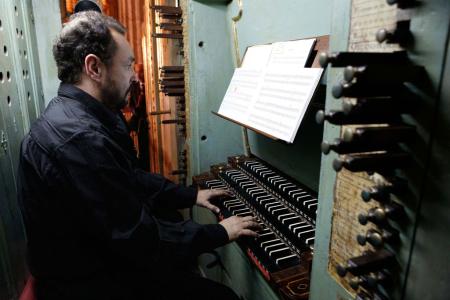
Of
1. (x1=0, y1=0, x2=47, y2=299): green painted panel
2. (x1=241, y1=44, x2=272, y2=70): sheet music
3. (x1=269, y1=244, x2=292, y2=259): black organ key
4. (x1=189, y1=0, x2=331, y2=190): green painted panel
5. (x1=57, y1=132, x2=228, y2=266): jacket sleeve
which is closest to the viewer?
(x1=57, y1=132, x2=228, y2=266): jacket sleeve

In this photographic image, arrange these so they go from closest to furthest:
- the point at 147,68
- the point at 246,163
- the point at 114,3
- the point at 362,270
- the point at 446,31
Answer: the point at 446,31 < the point at 362,270 < the point at 246,163 < the point at 147,68 < the point at 114,3

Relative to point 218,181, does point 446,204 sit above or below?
above

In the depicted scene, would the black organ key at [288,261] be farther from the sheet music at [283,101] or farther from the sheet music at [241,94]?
the sheet music at [241,94]

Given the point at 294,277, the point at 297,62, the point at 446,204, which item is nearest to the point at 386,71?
the point at 446,204

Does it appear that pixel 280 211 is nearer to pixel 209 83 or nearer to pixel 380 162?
pixel 380 162

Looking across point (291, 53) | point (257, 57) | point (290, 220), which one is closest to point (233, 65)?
point (257, 57)

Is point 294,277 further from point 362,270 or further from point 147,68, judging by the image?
point 147,68

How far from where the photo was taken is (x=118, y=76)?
1.49 meters

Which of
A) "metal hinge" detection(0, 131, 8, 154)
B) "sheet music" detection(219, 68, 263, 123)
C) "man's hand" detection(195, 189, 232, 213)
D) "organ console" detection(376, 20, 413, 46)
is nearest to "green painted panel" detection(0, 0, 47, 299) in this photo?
"metal hinge" detection(0, 131, 8, 154)

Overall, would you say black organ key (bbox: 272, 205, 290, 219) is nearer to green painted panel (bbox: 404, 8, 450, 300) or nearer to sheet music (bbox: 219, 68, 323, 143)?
sheet music (bbox: 219, 68, 323, 143)

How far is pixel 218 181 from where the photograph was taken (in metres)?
2.14

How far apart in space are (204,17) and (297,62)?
1.16 metres

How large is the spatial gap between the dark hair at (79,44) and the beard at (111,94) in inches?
4.0

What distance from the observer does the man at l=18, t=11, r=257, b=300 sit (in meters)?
1.17
